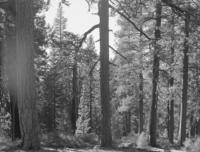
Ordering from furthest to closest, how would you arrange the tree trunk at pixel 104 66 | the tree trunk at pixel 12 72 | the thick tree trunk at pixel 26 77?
the tree trunk at pixel 12 72 → the tree trunk at pixel 104 66 → the thick tree trunk at pixel 26 77

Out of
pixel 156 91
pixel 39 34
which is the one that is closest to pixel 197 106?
pixel 156 91

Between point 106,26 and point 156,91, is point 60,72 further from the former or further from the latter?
point 156,91

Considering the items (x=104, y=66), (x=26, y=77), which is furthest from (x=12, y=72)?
(x=26, y=77)

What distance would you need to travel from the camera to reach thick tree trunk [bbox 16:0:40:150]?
7559mm

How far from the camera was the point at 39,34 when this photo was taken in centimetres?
1880

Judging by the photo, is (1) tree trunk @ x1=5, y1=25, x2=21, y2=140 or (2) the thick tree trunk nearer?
(2) the thick tree trunk

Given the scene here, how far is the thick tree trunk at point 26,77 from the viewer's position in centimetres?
756

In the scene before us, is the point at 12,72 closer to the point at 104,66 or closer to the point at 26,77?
the point at 104,66

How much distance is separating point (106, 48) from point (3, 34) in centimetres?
679

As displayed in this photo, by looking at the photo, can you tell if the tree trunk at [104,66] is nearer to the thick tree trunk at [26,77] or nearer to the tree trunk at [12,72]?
the thick tree trunk at [26,77]

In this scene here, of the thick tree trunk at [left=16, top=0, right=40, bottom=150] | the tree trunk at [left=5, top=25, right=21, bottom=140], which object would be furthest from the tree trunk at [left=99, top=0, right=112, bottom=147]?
the tree trunk at [left=5, top=25, right=21, bottom=140]

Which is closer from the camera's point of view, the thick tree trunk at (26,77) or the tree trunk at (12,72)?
the thick tree trunk at (26,77)

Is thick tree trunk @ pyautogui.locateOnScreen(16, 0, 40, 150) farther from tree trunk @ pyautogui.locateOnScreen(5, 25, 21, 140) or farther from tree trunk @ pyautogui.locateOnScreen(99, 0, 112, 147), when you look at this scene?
tree trunk @ pyautogui.locateOnScreen(5, 25, 21, 140)

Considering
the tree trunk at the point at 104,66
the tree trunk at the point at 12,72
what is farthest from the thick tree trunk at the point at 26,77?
the tree trunk at the point at 12,72
